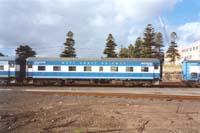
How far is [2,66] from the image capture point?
4269cm

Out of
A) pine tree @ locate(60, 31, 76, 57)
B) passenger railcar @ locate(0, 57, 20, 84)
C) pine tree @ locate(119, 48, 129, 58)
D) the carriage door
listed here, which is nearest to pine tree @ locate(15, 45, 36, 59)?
pine tree @ locate(60, 31, 76, 57)

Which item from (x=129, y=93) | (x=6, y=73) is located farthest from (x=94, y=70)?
(x=129, y=93)

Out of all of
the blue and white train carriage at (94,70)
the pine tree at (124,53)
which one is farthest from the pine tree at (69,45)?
the blue and white train carriage at (94,70)

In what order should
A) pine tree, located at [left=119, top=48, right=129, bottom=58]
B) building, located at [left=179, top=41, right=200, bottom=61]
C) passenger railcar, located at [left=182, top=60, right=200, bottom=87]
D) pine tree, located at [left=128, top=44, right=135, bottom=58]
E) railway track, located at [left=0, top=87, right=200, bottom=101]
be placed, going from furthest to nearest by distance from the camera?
building, located at [left=179, top=41, right=200, bottom=61]
pine tree, located at [left=119, top=48, right=129, bottom=58]
pine tree, located at [left=128, top=44, right=135, bottom=58]
passenger railcar, located at [left=182, top=60, right=200, bottom=87]
railway track, located at [left=0, top=87, right=200, bottom=101]

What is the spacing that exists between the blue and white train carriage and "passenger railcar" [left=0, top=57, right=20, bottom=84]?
1640 mm

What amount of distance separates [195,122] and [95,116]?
4067 millimetres

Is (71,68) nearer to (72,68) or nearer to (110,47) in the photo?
(72,68)

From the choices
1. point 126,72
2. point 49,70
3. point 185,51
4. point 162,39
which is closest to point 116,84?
point 126,72

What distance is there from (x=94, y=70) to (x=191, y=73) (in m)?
12.3

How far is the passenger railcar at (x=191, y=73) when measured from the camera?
41.9m

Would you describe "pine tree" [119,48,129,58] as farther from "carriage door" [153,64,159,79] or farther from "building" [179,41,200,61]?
"carriage door" [153,64,159,79]

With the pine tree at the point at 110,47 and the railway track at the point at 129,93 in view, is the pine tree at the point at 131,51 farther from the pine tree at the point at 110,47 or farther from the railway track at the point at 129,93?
the railway track at the point at 129,93

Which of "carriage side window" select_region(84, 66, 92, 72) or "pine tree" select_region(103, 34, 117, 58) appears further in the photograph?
"pine tree" select_region(103, 34, 117, 58)

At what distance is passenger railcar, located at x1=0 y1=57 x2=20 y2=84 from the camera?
42406 mm
